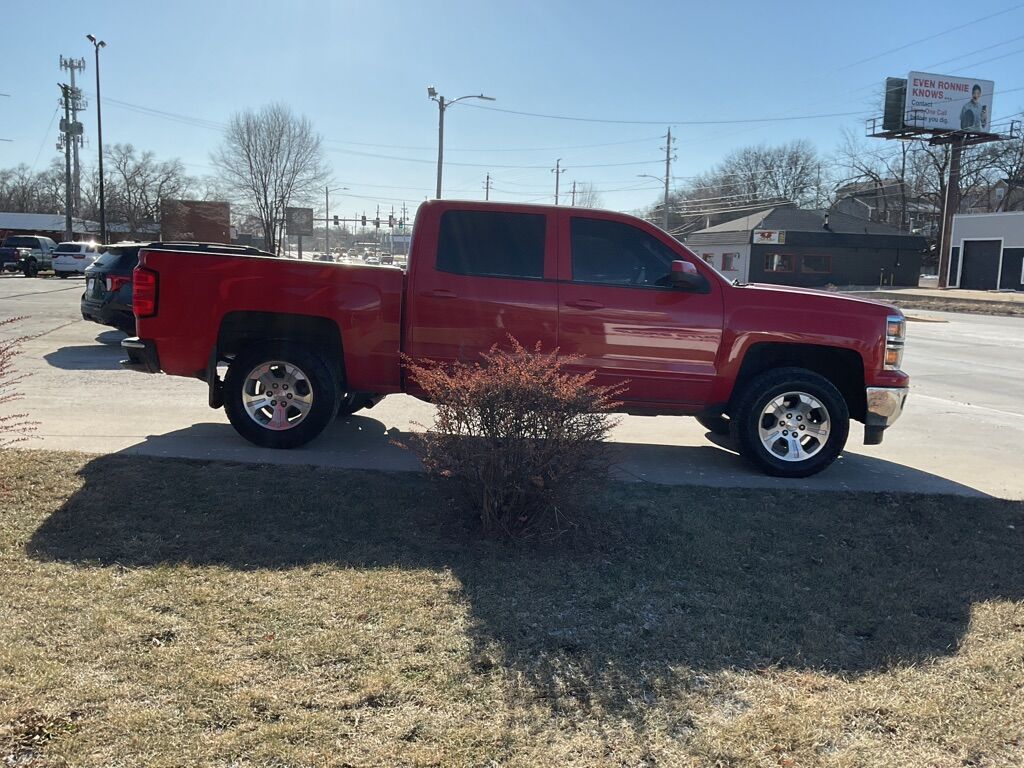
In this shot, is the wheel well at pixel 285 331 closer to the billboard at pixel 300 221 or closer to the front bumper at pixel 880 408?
the front bumper at pixel 880 408

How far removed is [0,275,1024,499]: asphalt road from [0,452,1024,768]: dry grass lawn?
2.90 ft

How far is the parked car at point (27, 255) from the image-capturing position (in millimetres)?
38047

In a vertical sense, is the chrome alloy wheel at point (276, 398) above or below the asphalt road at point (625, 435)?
above

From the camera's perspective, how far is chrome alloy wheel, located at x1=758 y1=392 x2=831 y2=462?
640 centimetres

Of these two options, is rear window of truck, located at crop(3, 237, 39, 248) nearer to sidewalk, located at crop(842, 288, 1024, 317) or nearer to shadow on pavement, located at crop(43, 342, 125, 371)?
shadow on pavement, located at crop(43, 342, 125, 371)

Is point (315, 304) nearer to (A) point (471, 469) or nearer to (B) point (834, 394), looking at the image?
(A) point (471, 469)

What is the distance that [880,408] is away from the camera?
643cm

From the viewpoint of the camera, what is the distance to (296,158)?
5438 cm

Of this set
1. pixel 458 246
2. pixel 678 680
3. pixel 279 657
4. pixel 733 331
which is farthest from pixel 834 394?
pixel 279 657

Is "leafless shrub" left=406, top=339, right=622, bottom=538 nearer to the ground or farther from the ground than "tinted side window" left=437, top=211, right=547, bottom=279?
nearer to the ground

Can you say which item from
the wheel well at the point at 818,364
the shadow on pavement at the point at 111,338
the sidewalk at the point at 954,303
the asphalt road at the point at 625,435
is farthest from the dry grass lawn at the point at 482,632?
the sidewalk at the point at 954,303

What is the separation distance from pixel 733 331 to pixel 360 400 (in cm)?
356

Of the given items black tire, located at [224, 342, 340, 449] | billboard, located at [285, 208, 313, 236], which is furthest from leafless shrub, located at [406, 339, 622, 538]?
billboard, located at [285, 208, 313, 236]

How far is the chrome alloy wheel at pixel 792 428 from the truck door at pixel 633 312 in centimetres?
57
